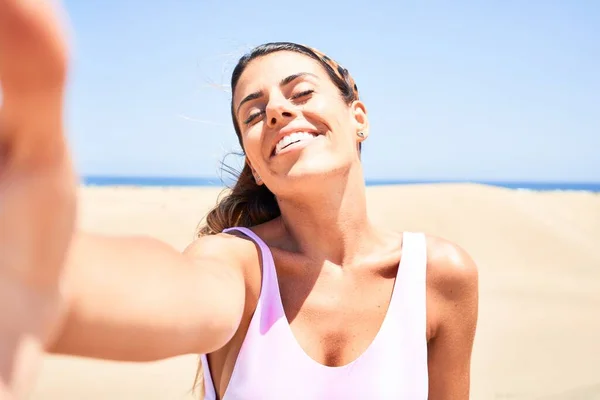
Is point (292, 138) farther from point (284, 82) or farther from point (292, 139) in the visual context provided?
point (284, 82)

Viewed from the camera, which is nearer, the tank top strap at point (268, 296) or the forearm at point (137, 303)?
the forearm at point (137, 303)

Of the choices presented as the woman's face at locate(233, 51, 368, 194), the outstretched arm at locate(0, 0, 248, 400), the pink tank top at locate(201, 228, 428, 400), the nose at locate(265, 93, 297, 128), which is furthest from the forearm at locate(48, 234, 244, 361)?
the nose at locate(265, 93, 297, 128)

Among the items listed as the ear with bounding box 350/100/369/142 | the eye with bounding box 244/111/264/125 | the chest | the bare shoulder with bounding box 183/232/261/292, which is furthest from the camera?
the ear with bounding box 350/100/369/142

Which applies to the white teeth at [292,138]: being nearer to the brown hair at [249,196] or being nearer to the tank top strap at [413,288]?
the brown hair at [249,196]

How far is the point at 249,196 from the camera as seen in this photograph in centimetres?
274

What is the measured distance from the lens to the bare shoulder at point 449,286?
2268 mm

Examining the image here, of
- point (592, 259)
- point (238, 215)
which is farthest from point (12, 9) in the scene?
point (592, 259)

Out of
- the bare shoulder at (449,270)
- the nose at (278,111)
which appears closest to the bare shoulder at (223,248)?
the nose at (278,111)

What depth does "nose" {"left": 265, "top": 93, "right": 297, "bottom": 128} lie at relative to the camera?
7.18ft

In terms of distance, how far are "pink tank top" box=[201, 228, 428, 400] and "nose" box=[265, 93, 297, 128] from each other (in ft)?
1.57

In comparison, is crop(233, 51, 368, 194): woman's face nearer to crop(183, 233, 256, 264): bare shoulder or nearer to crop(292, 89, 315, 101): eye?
crop(292, 89, 315, 101): eye

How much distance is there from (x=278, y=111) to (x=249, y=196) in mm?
663

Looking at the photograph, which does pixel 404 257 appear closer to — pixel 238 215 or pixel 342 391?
pixel 342 391

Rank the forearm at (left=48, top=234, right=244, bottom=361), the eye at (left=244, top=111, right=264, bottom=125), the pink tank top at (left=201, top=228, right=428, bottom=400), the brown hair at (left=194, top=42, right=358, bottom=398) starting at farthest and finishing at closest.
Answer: the brown hair at (left=194, top=42, right=358, bottom=398), the eye at (left=244, top=111, right=264, bottom=125), the pink tank top at (left=201, top=228, right=428, bottom=400), the forearm at (left=48, top=234, right=244, bottom=361)
